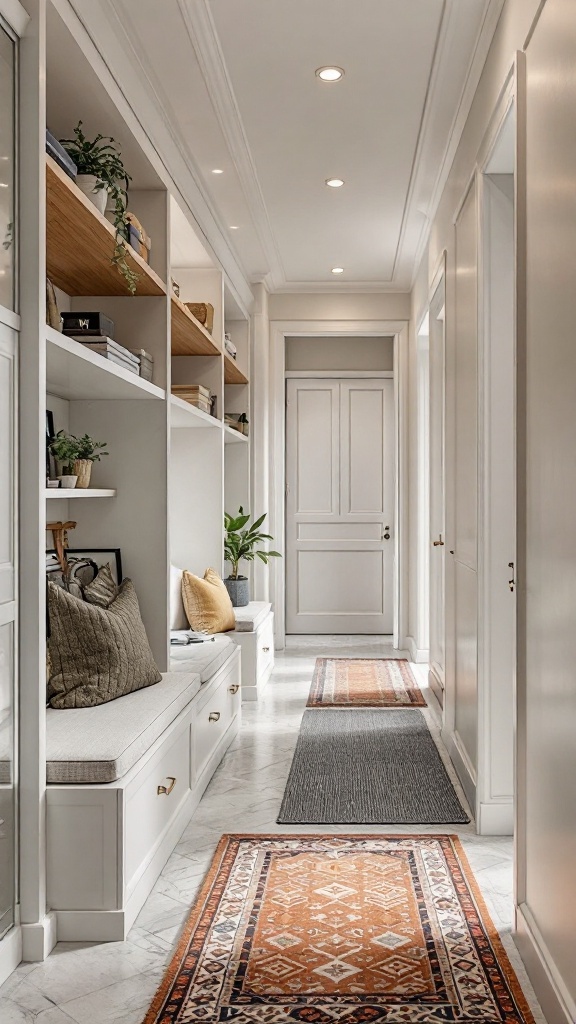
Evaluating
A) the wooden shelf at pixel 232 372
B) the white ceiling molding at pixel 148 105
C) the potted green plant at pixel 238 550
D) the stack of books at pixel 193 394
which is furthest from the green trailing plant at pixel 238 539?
the white ceiling molding at pixel 148 105

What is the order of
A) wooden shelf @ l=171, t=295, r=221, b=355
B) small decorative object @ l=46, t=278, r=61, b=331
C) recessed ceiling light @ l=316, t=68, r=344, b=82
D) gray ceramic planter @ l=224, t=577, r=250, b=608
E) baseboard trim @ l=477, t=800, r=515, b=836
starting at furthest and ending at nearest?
gray ceramic planter @ l=224, t=577, r=250, b=608
wooden shelf @ l=171, t=295, r=221, b=355
recessed ceiling light @ l=316, t=68, r=344, b=82
baseboard trim @ l=477, t=800, r=515, b=836
small decorative object @ l=46, t=278, r=61, b=331

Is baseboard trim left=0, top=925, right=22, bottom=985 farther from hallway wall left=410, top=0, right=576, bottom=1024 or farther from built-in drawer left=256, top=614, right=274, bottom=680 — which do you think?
built-in drawer left=256, top=614, right=274, bottom=680

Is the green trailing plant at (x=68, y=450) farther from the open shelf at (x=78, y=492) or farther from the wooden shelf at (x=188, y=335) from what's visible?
the wooden shelf at (x=188, y=335)

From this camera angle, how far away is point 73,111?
2.85m

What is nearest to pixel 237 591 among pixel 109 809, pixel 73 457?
pixel 73 457

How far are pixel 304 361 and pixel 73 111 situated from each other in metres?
4.60

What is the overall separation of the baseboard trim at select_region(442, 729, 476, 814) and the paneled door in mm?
3340

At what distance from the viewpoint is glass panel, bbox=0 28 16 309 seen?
201 centimetres

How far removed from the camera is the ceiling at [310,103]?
9.35 ft

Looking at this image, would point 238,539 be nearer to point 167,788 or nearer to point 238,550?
point 238,550

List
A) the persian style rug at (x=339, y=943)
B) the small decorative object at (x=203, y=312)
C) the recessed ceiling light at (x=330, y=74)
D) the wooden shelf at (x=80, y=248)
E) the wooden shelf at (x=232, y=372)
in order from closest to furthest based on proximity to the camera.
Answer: the persian style rug at (x=339, y=943), the wooden shelf at (x=80, y=248), the recessed ceiling light at (x=330, y=74), the small decorative object at (x=203, y=312), the wooden shelf at (x=232, y=372)

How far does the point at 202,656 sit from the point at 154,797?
1200 millimetres

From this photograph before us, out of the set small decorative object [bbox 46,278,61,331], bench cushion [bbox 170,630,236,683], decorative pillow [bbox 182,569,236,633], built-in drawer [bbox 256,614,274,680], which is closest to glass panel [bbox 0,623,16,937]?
small decorative object [bbox 46,278,61,331]

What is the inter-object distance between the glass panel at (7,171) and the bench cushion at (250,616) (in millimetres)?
3175
